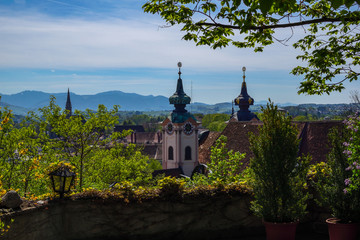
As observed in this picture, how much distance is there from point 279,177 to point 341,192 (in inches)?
46.9

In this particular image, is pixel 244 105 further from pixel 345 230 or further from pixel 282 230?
pixel 282 230

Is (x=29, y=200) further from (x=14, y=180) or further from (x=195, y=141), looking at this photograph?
(x=195, y=141)

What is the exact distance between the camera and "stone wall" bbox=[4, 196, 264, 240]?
8000 mm

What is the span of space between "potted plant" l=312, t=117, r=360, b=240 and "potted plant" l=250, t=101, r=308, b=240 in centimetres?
59

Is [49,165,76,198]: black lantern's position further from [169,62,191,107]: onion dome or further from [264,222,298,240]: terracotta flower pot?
[169,62,191,107]: onion dome

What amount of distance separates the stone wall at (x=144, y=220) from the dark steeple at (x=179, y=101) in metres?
40.9

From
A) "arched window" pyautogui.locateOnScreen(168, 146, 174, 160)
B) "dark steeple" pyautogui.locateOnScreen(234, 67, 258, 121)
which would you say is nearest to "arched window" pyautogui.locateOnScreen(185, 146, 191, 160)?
"arched window" pyautogui.locateOnScreen(168, 146, 174, 160)

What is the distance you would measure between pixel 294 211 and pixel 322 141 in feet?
65.9

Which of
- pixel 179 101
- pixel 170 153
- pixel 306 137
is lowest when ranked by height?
pixel 170 153

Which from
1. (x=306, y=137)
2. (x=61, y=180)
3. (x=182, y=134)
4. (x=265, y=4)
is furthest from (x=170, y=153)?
(x=265, y=4)

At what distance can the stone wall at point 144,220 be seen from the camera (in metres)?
8.00

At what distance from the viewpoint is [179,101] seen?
164 feet

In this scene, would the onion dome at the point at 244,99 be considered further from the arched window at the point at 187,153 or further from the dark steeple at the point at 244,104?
the arched window at the point at 187,153

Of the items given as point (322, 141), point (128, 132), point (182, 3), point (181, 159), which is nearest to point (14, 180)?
point (128, 132)
